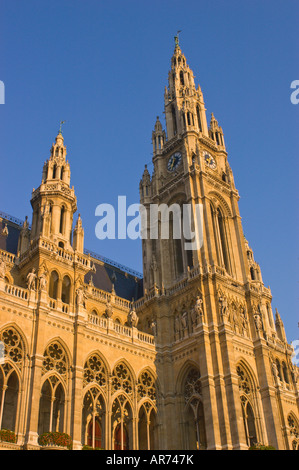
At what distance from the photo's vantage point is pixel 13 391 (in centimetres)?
3316

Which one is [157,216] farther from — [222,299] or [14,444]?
[14,444]

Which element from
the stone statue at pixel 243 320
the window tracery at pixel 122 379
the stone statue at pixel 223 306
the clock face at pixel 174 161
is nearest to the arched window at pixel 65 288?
the window tracery at pixel 122 379

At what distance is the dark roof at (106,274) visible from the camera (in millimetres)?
44219

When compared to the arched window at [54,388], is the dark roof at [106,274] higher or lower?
higher

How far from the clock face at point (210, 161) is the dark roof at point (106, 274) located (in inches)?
547

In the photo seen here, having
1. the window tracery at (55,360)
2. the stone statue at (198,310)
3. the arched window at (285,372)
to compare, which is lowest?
the window tracery at (55,360)

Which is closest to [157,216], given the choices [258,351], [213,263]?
[213,263]

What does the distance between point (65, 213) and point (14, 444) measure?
19.7 m

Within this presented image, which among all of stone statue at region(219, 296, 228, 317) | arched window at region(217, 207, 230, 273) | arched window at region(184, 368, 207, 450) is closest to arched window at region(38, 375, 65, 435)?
arched window at region(184, 368, 207, 450)

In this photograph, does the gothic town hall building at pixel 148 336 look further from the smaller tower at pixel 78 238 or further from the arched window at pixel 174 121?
the arched window at pixel 174 121

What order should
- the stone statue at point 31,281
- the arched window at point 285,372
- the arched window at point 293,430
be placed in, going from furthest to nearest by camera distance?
the arched window at point 285,372 → the arched window at point 293,430 → the stone statue at point 31,281

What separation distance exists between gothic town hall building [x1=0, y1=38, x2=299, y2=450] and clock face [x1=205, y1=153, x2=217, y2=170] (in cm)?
20

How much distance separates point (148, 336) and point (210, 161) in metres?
19.5

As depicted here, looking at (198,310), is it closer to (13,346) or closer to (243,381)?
(243,381)
